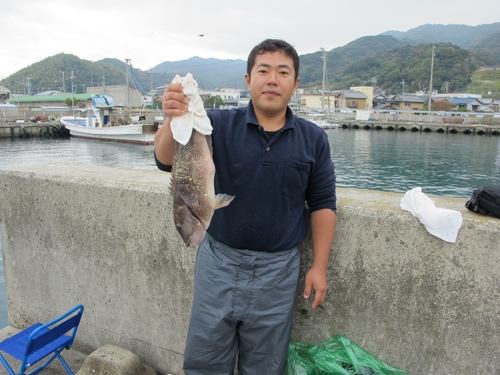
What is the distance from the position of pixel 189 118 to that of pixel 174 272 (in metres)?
1.36

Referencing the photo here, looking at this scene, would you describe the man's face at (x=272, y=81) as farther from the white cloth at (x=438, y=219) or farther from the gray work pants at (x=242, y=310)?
the white cloth at (x=438, y=219)

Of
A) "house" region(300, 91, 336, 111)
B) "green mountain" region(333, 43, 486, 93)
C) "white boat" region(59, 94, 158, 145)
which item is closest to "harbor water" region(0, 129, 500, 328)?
"white boat" region(59, 94, 158, 145)

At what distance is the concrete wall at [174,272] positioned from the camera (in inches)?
89.9

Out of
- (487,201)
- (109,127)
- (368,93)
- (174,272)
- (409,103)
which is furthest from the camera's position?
(368,93)

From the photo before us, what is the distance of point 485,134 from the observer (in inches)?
2436

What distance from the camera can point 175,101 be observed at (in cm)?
197

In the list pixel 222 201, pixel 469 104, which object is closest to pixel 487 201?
pixel 222 201

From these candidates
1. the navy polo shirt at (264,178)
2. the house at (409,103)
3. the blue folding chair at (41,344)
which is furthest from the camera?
the house at (409,103)

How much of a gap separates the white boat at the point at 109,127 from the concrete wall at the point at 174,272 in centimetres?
4231

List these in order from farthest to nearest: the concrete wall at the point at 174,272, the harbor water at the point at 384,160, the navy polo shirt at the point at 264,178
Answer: the harbor water at the point at 384,160 → the concrete wall at the point at 174,272 → the navy polo shirt at the point at 264,178

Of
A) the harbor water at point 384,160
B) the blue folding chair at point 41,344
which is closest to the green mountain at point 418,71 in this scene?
the harbor water at point 384,160

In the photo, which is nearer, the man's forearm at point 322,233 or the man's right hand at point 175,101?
the man's right hand at point 175,101

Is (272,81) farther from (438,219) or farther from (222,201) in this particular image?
(438,219)

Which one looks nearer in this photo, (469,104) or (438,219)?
(438,219)
